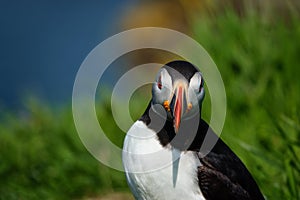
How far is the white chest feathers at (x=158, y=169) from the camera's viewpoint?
3.21 metres

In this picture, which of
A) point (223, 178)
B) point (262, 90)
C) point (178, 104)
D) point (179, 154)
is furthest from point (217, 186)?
point (262, 90)

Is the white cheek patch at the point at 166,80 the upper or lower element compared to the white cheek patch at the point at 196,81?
upper

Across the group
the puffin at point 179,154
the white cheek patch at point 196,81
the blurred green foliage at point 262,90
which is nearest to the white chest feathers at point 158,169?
the puffin at point 179,154

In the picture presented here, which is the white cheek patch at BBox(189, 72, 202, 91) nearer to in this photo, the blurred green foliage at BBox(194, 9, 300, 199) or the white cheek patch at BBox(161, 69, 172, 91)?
the white cheek patch at BBox(161, 69, 172, 91)

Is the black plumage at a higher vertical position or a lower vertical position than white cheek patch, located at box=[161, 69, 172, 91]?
lower

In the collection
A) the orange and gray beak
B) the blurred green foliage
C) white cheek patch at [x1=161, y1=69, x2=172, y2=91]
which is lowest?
the blurred green foliage

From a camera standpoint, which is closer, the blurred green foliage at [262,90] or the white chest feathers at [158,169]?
the white chest feathers at [158,169]

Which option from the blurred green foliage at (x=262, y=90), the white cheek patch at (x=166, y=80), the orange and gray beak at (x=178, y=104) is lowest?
the blurred green foliage at (x=262, y=90)

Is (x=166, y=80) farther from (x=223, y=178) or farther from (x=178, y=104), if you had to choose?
(x=223, y=178)

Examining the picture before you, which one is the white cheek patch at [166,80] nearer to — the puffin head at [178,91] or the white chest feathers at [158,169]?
the puffin head at [178,91]

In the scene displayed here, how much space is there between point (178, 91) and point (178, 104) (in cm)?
5

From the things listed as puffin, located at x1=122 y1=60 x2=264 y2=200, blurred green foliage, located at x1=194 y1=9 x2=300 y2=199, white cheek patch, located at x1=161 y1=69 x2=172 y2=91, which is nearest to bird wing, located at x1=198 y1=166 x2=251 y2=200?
puffin, located at x1=122 y1=60 x2=264 y2=200

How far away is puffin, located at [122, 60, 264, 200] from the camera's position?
315 centimetres

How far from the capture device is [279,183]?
3975 mm
